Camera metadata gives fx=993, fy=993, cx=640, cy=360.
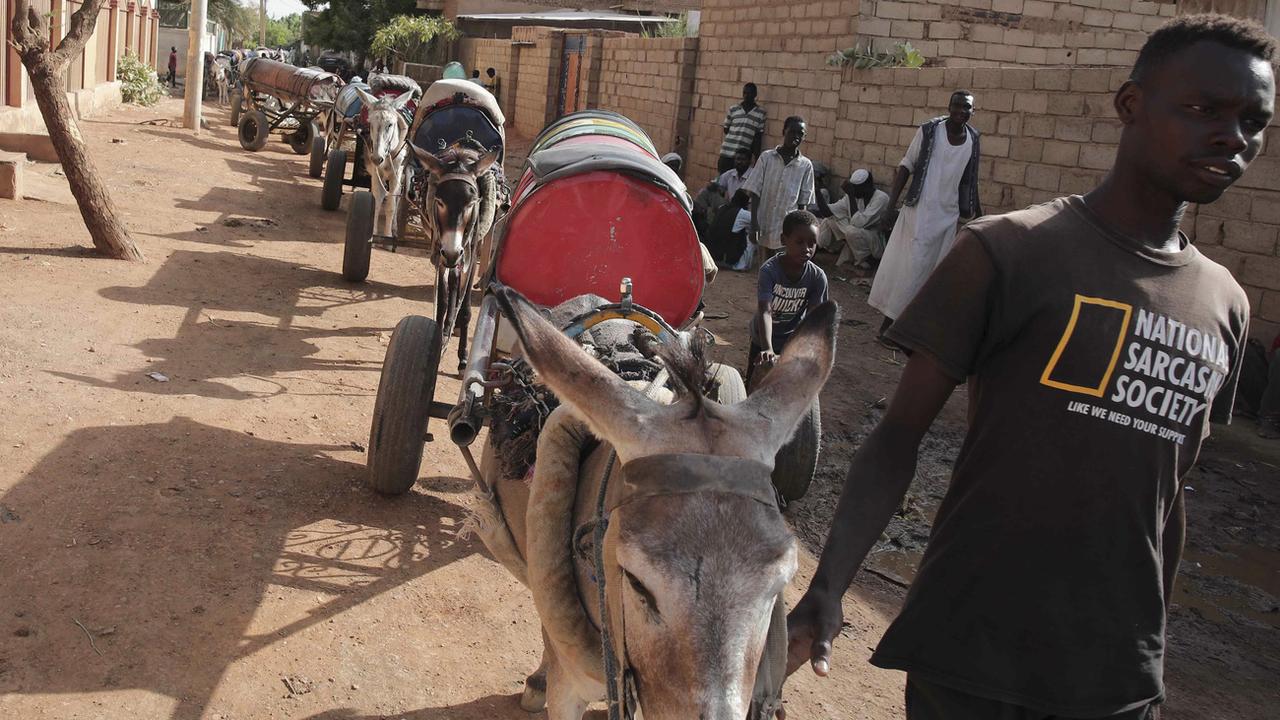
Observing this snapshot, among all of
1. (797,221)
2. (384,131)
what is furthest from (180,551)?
(384,131)

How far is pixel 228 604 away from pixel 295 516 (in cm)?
86

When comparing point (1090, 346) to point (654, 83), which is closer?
point (1090, 346)

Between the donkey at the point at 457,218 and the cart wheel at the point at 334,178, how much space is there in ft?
22.0

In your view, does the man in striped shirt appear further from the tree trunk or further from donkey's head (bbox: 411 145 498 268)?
the tree trunk

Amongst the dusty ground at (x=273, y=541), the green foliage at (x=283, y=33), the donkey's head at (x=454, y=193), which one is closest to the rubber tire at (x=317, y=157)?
the dusty ground at (x=273, y=541)

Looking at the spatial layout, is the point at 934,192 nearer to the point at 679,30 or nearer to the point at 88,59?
the point at 679,30

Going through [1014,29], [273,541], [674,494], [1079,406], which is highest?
[1014,29]

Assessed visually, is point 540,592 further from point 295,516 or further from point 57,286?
point 57,286

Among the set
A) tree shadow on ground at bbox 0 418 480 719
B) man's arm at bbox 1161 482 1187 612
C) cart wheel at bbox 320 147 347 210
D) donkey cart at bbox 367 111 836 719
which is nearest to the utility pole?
cart wheel at bbox 320 147 347 210

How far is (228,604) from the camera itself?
407 cm

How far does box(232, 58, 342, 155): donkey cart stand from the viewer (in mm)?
18688

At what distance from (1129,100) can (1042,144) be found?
886 centimetres

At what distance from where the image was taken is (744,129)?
47.3ft

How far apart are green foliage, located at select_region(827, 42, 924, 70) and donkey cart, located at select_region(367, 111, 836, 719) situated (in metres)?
9.13
